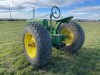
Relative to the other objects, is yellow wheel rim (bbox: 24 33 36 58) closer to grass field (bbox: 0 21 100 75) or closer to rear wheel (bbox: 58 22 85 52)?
grass field (bbox: 0 21 100 75)

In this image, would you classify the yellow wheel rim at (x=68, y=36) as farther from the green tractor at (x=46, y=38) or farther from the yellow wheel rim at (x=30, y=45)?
the yellow wheel rim at (x=30, y=45)

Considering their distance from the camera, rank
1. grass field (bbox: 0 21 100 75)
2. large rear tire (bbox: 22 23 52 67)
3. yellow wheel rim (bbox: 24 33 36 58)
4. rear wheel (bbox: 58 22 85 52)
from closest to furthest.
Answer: large rear tire (bbox: 22 23 52 67)
grass field (bbox: 0 21 100 75)
yellow wheel rim (bbox: 24 33 36 58)
rear wheel (bbox: 58 22 85 52)

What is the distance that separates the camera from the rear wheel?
7551 mm

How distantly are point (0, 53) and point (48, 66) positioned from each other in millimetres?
2468

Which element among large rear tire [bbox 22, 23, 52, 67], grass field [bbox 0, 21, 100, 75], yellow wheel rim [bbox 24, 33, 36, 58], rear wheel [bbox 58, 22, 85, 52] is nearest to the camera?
large rear tire [bbox 22, 23, 52, 67]

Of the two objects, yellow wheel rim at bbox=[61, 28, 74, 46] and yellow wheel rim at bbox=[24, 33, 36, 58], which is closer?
yellow wheel rim at bbox=[24, 33, 36, 58]

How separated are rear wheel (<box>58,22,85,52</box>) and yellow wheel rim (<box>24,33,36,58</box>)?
1.78m

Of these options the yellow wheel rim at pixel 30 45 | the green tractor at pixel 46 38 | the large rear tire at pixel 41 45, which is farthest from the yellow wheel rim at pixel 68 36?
the large rear tire at pixel 41 45

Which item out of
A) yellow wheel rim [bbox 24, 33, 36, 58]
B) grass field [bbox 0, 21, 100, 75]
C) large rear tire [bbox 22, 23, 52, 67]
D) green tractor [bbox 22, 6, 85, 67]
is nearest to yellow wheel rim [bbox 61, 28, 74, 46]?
green tractor [bbox 22, 6, 85, 67]

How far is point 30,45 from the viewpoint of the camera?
21.3 ft

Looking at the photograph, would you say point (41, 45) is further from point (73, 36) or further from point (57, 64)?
point (73, 36)

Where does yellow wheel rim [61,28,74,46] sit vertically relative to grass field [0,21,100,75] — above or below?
above

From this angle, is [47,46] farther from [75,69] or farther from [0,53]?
[0,53]

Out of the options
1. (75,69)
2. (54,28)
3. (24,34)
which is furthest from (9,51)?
(75,69)
